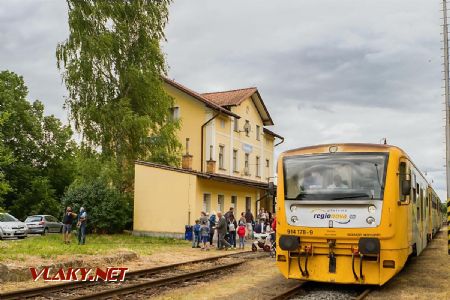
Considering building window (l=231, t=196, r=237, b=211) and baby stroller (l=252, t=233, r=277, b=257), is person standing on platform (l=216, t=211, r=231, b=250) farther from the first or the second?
building window (l=231, t=196, r=237, b=211)

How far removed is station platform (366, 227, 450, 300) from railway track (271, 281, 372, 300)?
327mm

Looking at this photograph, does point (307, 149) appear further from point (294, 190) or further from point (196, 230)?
point (196, 230)

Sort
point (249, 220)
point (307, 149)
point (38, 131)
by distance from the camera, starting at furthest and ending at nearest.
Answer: point (38, 131), point (249, 220), point (307, 149)

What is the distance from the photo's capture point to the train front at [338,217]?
10359mm

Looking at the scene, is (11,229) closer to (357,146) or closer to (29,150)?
(29,150)

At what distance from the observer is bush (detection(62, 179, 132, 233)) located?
26859 millimetres

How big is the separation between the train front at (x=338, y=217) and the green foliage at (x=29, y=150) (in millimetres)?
35006

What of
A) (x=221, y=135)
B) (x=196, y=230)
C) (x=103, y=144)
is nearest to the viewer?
(x=196, y=230)

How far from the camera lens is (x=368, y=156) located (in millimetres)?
11000

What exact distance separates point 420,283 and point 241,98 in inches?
1042

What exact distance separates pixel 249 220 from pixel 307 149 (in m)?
13.9

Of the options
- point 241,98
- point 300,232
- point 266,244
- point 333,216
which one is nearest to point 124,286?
point 300,232

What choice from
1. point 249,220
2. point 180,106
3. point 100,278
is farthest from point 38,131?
point 100,278

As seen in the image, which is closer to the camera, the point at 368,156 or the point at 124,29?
the point at 368,156
